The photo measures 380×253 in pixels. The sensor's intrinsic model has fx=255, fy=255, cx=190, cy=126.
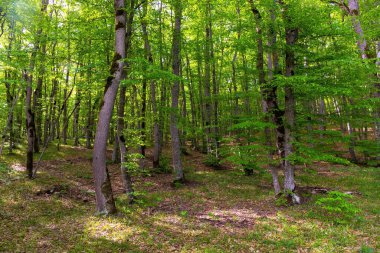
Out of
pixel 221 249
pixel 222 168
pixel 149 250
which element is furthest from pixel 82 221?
pixel 222 168

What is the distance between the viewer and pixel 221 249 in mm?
7332

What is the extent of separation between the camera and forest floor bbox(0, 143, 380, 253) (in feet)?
24.6

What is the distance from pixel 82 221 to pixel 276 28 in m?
11.0

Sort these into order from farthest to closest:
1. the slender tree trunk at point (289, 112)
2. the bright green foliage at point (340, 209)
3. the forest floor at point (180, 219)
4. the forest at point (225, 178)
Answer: the slender tree trunk at point (289, 112) → the bright green foliage at point (340, 209) → the forest at point (225, 178) → the forest floor at point (180, 219)

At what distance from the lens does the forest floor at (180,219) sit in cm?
751

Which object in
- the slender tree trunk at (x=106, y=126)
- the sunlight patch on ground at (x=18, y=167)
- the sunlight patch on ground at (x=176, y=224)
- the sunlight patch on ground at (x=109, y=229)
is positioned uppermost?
the slender tree trunk at (x=106, y=126)

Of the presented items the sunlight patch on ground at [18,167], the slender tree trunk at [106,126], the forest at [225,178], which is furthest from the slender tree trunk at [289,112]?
the sunlight patch on ground at [18,167]

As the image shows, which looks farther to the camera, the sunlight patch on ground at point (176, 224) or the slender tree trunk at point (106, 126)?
the slender tree trunk at point (106, 126)

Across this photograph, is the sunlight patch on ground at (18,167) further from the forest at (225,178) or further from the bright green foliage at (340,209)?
the bright green foliage at (340,209)

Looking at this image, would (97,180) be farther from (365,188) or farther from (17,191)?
(365,188)

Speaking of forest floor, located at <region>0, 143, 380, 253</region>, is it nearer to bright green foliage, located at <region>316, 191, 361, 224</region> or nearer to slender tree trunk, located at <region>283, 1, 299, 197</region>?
bright green foliage, located at <region>316, 191, 361, 224</region>

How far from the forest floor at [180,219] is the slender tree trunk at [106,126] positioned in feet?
2.32

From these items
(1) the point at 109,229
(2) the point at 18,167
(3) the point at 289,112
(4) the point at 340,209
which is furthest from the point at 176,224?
(2) the point at 18,167

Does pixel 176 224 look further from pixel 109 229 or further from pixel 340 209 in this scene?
pixel 340 209
